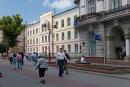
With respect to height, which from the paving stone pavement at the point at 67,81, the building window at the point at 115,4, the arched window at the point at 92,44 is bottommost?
the paving stone pavement at the point at 67,81

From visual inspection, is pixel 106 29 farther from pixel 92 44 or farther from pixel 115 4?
pixel 92 44

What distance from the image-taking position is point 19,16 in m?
91.0

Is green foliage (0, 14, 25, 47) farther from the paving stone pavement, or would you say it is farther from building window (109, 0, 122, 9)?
the paving stone pavement

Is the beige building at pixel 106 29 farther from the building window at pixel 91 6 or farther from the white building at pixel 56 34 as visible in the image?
the white building at pixel 56 34

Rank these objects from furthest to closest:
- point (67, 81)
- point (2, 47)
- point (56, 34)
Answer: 1. point (2, 47)
2. point (56, 34)
3. point (67, 81)

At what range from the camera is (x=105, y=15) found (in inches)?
1761

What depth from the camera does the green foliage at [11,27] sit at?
291 feet

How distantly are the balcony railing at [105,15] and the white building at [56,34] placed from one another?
12.4m

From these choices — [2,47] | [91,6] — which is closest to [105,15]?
[91,6]

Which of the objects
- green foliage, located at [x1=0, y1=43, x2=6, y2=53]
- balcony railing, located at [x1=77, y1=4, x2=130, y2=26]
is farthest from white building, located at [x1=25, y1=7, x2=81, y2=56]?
balcony railing, located at [x1=77, y1=4, x2=130, y2=26]

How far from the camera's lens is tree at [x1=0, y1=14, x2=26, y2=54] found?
8875 centimetres

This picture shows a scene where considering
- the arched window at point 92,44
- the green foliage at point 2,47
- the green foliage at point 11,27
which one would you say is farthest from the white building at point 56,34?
the arched window at point 92,44

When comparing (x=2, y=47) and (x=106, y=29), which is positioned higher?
(x=106, y=29)

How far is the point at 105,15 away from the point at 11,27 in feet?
155
